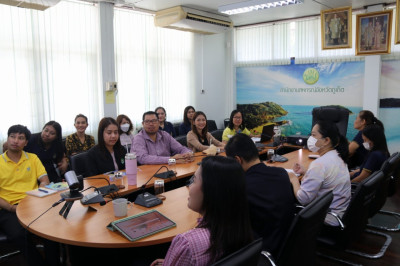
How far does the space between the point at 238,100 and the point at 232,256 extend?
669 centimetres

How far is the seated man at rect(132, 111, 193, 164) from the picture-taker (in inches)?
146

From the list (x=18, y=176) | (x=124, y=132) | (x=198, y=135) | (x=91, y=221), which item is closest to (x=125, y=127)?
(x=124, y=132)

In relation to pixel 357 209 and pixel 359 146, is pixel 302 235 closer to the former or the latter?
pixel 357 209

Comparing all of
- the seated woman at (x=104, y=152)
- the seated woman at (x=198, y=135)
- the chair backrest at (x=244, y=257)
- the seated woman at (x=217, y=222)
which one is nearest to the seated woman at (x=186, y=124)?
the seated woman at (x=198, y=135)

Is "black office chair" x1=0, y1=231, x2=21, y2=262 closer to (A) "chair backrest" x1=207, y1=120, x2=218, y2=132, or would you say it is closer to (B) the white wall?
(A) "chair backrest" x1=207, y1=120, x2=218, y2=132

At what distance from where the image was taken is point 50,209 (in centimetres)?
229

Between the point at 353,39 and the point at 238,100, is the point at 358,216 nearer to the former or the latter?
the point at 353,39

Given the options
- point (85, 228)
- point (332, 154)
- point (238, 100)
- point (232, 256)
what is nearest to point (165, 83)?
point (238, 100)

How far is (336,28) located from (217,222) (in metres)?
5.32

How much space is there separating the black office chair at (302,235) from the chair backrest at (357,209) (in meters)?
0.54

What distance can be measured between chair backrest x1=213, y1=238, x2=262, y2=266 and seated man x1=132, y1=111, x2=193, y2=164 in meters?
2.42

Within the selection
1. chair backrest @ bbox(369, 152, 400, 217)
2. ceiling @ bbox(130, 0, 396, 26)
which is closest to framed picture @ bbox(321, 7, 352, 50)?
ceiling @ bbox(130, 0, 396, 26)

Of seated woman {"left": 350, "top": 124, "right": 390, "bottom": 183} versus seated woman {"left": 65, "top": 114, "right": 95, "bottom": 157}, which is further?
seated woman {"left": 65, "top": 114, "right": 95, "bottom": 157}

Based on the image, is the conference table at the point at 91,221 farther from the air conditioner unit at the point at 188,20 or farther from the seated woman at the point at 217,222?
the air conditioner unit at the point at 188,20
